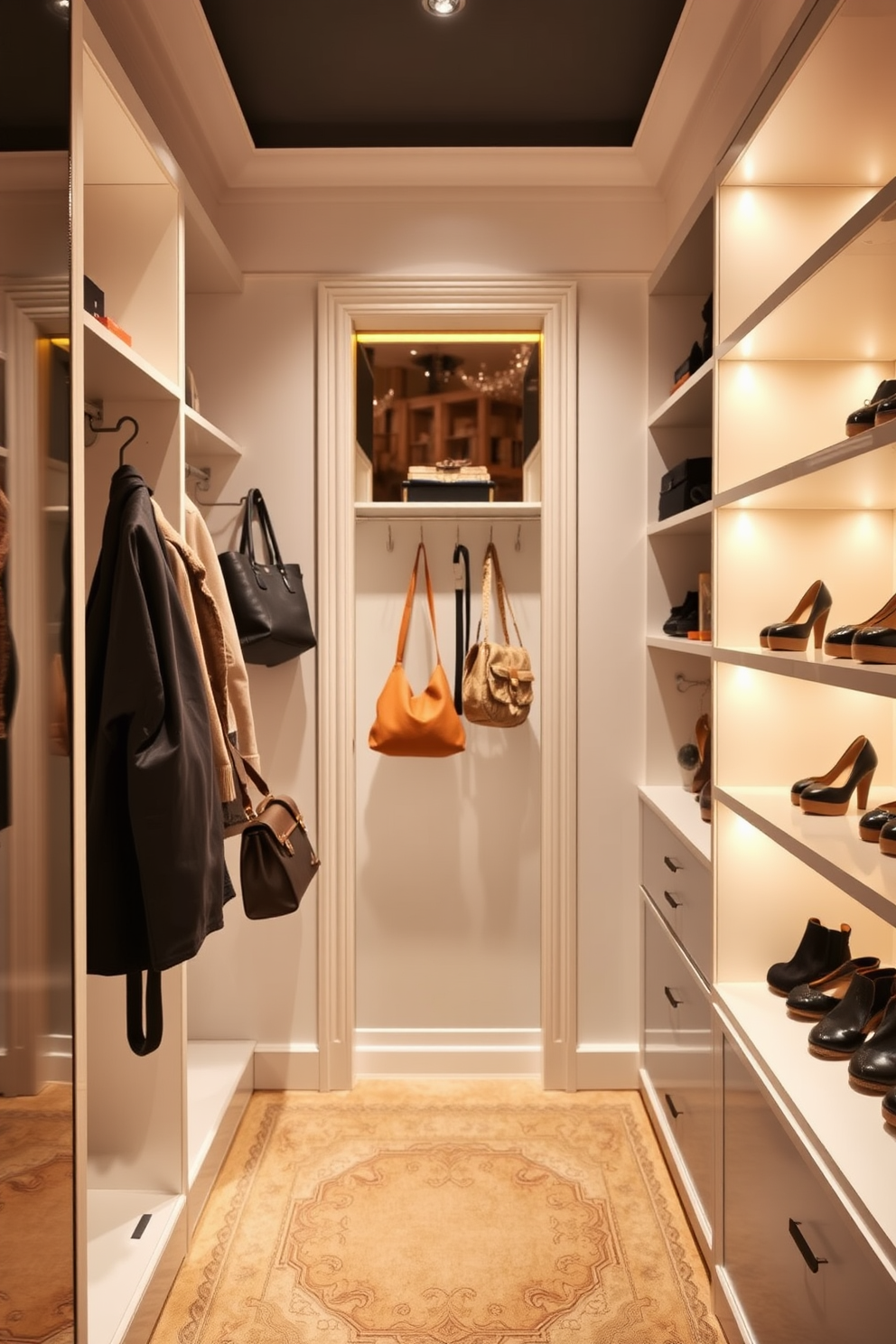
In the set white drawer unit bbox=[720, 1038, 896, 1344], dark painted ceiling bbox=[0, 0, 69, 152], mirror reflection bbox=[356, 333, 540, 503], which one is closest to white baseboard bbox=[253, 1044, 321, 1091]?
white drawer unit bbox=[720, 1038, 896, 1344]

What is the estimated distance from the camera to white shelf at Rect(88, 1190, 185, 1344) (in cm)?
160

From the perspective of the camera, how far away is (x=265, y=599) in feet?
8.07

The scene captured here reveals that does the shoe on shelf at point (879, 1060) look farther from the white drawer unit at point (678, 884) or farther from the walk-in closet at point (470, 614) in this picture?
the white drawer unit at point (678, 884)

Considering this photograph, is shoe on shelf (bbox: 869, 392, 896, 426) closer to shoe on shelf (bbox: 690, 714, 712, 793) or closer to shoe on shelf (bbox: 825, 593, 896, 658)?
shoe on shelf (bbox: 825, 593, 896, 658)

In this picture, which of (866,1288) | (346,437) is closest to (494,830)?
(346,437)

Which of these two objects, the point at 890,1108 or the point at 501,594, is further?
the point at 501,594

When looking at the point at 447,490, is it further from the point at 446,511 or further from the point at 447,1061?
the point at 447,1061

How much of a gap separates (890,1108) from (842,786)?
64cm

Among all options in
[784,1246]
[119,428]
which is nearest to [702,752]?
[784,1246]

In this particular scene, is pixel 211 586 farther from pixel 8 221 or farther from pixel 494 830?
pixel 494 830

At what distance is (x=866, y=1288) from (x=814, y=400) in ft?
4.81

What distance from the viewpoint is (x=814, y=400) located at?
1806 mm

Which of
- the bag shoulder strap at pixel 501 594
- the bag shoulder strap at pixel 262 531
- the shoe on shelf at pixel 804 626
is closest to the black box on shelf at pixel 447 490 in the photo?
the bag shoulder strap at pixel 501 594

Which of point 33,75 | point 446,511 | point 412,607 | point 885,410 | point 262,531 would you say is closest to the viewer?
point 33,75
